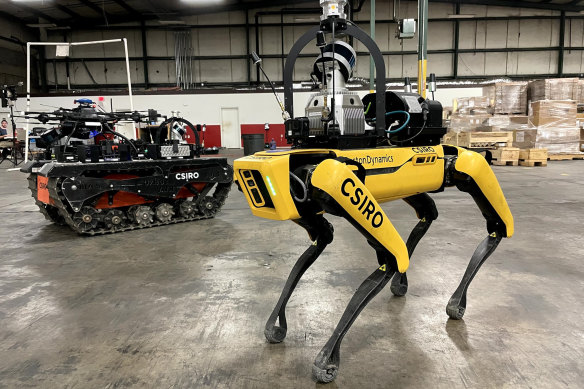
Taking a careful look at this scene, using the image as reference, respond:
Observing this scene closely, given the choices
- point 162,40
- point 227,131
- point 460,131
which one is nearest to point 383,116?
point 460,131

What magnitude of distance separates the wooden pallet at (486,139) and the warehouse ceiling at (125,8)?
39.8ft

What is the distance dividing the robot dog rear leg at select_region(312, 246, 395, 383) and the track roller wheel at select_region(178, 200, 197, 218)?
13.8ft

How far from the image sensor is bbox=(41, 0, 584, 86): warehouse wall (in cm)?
2027

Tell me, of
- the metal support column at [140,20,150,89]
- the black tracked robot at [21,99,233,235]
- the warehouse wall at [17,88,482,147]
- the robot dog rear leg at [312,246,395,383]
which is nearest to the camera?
the robot dog rear leg at [312,246,395,383]

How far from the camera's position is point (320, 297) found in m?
2.99

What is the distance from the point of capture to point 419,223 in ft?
9.64

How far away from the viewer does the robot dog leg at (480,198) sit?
93.0 inches

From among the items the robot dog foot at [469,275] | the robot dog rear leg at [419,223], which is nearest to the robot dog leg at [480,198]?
the robot dog foot at [469,275]

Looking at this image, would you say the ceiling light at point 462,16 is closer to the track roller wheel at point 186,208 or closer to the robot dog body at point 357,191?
the track roller wheel at point 186,208

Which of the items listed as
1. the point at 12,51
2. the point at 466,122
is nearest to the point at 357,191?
the point at 466,122

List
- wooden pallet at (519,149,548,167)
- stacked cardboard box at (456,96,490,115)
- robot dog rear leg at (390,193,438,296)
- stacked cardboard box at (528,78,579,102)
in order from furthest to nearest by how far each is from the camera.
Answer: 1. stacked cardboard box at (456,96,490,115)
2. stacked cardboard box at (528,78,579,102)
3. wooden pallet at (519,149,548,167)
4. robot dog rear leg at (390,193,438,296)

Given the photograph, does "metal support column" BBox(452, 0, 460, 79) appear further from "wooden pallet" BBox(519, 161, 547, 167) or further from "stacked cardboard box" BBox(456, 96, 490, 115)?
"wooden pallet" BBox(519, 161, 547, 167)

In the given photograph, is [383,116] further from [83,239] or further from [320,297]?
[83,239]

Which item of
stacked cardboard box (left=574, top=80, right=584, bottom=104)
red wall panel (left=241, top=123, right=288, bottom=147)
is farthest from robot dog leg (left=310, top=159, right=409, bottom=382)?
red wall panel (left=241, top=123, right=288, bottom=147)
